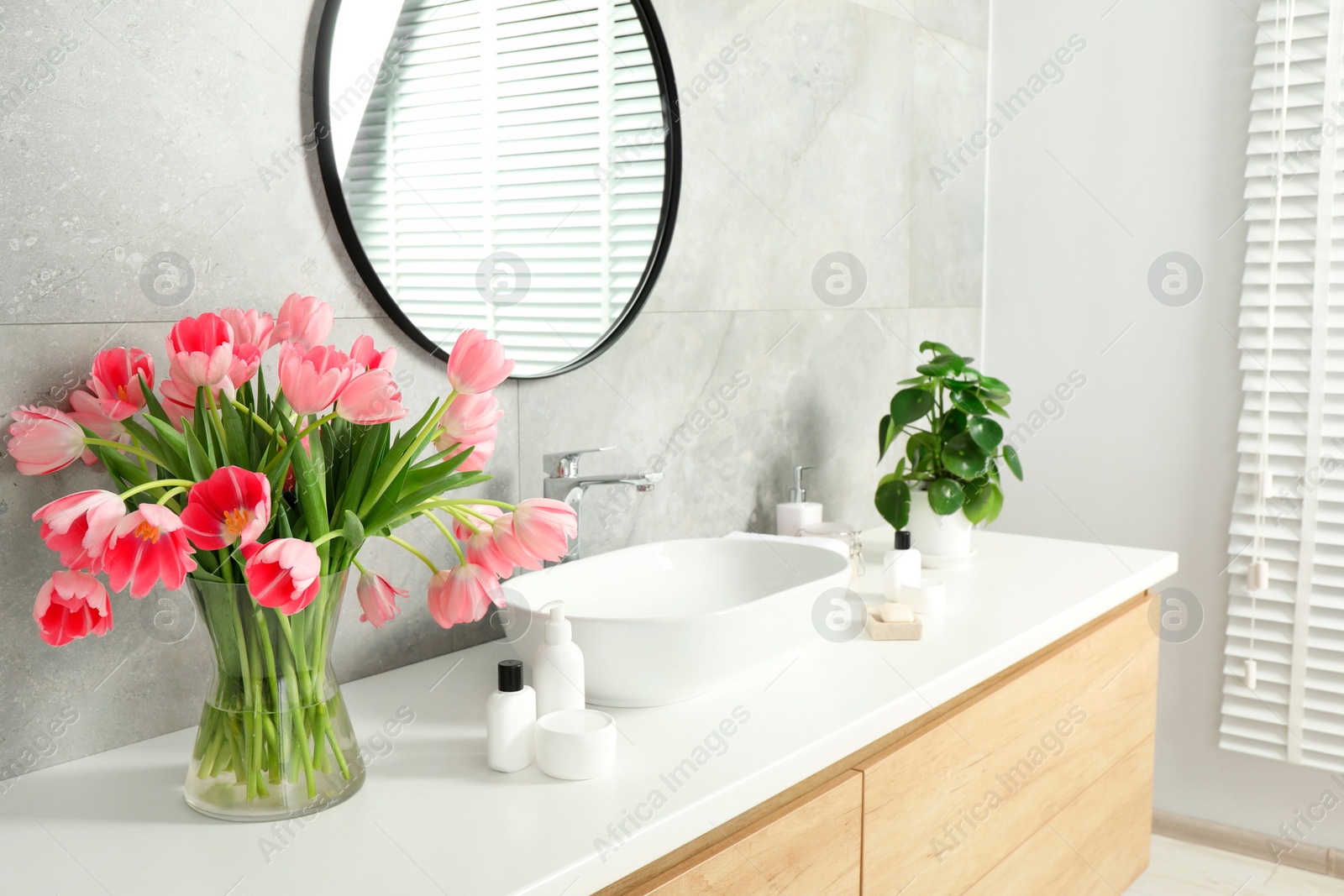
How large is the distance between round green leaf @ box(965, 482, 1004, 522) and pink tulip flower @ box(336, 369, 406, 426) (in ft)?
4.07

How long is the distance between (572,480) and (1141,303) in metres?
1.55

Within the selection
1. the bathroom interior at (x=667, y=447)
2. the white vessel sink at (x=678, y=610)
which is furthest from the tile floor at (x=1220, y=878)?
the white vessel sink at (x=678, y=610)

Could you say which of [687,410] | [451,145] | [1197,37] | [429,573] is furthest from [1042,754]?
[1197,37]

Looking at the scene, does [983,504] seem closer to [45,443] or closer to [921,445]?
[921,445]

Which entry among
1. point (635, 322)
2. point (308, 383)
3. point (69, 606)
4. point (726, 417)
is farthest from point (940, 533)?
point (69, 606)

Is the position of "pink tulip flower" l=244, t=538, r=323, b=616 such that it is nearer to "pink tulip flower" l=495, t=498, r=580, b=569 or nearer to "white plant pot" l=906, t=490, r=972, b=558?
"pink tulip flower" l=495, t=498, r=580, b=569

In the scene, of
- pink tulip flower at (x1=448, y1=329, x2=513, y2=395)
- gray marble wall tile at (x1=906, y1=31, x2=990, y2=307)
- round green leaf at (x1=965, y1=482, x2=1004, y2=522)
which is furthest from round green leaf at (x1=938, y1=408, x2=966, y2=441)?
pink tulip flower at (x1=448, y1=329, x2=513, y2=395)

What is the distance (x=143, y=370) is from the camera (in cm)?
98

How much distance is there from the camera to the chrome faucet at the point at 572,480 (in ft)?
4.72

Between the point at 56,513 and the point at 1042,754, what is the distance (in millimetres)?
1303

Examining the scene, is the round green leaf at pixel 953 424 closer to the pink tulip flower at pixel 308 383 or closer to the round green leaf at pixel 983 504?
the round green leaf at pixel 983 504

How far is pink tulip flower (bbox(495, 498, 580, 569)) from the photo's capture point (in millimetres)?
944

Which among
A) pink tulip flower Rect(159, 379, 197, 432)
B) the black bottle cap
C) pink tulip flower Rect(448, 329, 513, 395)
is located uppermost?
pink tulip flower Rect(448, 329, 513, 395)

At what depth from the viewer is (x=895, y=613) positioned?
4.70 ft
